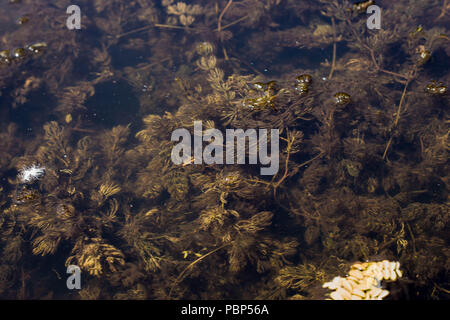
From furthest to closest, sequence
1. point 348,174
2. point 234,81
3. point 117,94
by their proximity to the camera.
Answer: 1. point 117,94
2. point 234,81
3. point 348,174

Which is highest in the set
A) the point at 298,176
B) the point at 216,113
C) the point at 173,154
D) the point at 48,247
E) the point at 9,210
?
the point at 216,113

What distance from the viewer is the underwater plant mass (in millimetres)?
3215

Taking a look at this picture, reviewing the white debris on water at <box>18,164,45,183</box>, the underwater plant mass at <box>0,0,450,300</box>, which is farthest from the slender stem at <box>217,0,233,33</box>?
the white debris on water at <box>18,164,45,183</box>

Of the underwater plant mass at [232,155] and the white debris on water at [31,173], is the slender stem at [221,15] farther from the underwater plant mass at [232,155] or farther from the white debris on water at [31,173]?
the white debris on water at [31,173]

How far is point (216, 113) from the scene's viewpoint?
4.08m

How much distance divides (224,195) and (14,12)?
5.90m

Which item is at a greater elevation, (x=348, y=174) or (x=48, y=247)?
(x=348, y=174)

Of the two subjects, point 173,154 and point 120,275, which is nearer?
point 120,275

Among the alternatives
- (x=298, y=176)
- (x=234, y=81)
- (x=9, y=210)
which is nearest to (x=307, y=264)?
(x=298, y=176)

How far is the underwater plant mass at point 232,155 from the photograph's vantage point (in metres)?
3.21

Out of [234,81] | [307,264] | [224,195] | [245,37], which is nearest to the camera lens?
[307,264]

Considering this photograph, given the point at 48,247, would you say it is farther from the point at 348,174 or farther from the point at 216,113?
the point at 348,174

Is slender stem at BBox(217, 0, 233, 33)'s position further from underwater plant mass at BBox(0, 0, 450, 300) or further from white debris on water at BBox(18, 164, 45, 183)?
white debris on water at BBox(18, 164, 45, 183)

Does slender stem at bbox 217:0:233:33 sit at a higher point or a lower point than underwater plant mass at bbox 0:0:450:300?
higher
